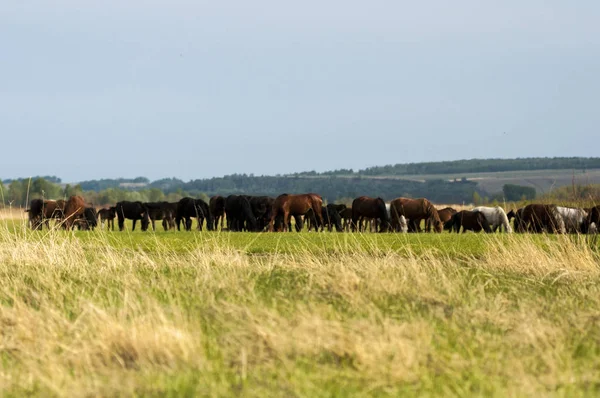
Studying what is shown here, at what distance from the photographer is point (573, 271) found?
11.4 m

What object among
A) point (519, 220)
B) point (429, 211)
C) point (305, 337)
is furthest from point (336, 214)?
point (305, 337)

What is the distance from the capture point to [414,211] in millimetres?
33594

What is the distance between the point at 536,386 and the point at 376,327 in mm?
1514

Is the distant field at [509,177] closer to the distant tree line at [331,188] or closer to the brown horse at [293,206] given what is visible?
the distant tree line at [331,188]

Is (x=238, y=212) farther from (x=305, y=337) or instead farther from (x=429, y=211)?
(x=305, y=337)

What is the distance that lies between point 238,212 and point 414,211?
656 cm

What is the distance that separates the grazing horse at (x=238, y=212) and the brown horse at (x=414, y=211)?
5339mm

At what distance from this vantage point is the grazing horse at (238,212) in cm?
3316

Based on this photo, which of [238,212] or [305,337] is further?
[238,212]

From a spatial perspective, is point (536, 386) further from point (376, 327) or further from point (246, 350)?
point (246, 350)

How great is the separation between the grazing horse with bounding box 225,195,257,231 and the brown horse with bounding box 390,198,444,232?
5339 millimetres

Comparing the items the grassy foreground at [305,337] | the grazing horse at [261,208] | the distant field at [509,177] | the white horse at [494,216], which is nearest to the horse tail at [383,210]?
the white horse at [494,216]

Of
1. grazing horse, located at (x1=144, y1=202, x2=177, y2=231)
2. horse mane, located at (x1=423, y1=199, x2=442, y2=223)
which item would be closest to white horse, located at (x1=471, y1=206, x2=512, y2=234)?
horse mane, located at (x1=423, y1=199, x2=442, y2=223)

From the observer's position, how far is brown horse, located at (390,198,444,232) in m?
33.4
